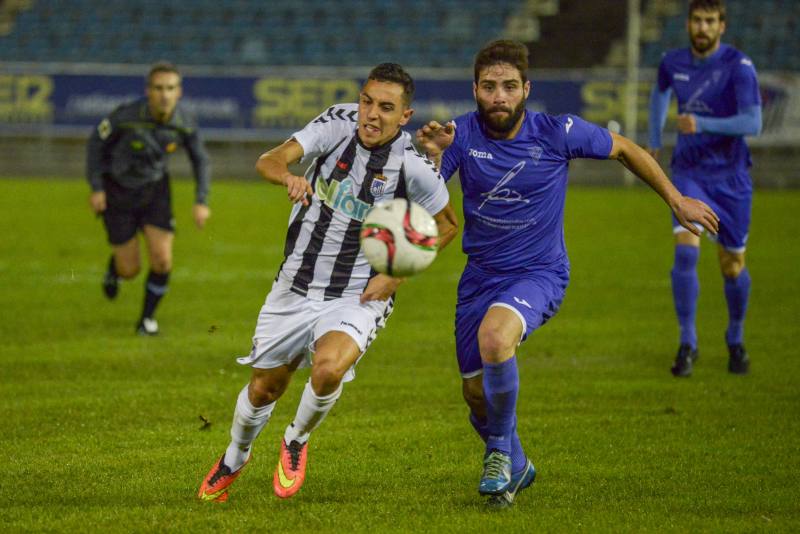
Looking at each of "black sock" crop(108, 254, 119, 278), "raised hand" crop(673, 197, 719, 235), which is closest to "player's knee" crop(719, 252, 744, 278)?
"raised hand" crop(673, 197, 719, 235)

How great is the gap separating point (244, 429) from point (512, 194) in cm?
159

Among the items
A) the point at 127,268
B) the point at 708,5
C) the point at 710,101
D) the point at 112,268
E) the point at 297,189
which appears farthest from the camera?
the point at 112,268

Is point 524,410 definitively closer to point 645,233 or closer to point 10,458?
point 10,458

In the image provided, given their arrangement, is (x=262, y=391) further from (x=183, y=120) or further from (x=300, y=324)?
(x=183, y=120)

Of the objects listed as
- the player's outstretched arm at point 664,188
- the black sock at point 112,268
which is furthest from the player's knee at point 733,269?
the black sock at point 112,268

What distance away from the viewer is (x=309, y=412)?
5340 millimetres

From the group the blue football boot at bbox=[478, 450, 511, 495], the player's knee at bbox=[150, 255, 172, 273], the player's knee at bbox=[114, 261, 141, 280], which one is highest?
the blue football boot at bbox=[478, 450, 511, 495]

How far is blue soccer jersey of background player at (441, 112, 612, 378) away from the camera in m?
5.70

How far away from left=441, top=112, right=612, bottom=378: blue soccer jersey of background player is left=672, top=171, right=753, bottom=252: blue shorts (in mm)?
3437

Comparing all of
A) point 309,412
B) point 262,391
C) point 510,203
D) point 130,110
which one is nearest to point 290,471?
point 309,412

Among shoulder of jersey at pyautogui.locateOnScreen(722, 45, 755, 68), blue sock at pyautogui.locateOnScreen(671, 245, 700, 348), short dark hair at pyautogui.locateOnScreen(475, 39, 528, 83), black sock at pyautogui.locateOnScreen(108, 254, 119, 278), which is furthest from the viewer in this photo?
black sock at pyautogui.locateOnScreen(108, 254, 119, 278)

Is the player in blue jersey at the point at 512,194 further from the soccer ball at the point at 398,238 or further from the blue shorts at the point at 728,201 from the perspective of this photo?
the blue shorts at the point at 728,201

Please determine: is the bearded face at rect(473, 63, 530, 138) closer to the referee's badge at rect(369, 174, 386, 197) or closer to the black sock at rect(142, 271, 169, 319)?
the referee's badge at rect(369, 174, 386, 197)

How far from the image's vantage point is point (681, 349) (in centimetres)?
886
